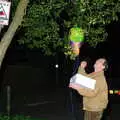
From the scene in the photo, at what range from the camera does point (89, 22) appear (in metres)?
9.20

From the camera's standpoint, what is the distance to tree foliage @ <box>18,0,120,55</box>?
9.19 m

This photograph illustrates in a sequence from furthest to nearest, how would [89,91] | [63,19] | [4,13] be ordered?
[63,19] < [4,13] < [89,91]

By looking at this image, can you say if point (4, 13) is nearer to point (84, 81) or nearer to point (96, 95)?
point (84, 81)

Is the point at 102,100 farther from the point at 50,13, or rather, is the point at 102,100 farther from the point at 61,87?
the point at 61,87

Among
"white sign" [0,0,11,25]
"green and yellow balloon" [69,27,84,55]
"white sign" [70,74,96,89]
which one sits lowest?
"white sign" [70,74,96,89]

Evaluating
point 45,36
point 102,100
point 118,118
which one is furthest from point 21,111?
point 102,100

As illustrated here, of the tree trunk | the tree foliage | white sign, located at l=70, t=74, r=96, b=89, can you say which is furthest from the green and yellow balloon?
the tree trunk

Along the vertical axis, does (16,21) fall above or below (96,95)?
above

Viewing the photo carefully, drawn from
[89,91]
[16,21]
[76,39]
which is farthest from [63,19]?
[89,91]

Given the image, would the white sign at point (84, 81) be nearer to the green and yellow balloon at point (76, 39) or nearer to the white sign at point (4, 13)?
the green and yellow balloon at point (76, 39)

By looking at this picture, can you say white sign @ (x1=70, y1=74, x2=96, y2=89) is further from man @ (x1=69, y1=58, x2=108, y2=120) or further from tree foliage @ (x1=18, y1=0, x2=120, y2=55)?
tree foliage @ (x1=18, y1=0, x2=120, y2=55)

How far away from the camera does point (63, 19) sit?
1020 centimetres

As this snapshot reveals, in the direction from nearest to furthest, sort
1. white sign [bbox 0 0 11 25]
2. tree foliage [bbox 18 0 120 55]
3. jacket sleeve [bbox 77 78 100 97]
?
jacket sleeve [bbox 77 78 100 97], white sign [bbox 0 0 11 25], tree foliage [bbox 18 0 120 55]

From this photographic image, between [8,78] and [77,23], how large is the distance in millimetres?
13273
